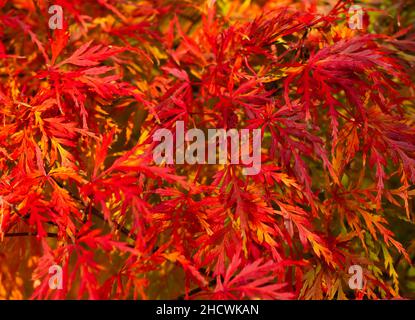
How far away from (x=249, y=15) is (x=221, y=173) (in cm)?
100

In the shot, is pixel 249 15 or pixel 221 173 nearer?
pixel 221 173

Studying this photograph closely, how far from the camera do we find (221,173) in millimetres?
1017

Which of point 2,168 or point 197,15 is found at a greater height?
point 197,15

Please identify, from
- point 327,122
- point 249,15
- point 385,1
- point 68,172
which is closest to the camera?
point 68,172

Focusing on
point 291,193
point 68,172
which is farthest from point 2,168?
point 291,193

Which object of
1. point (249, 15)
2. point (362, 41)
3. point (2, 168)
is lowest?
point (2, 168)

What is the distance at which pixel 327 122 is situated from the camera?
1.46 metres

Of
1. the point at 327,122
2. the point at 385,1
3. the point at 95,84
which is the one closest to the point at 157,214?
the point at 95,84

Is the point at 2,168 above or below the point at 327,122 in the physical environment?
below

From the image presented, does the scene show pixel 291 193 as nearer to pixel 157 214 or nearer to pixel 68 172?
pixel 157 214
